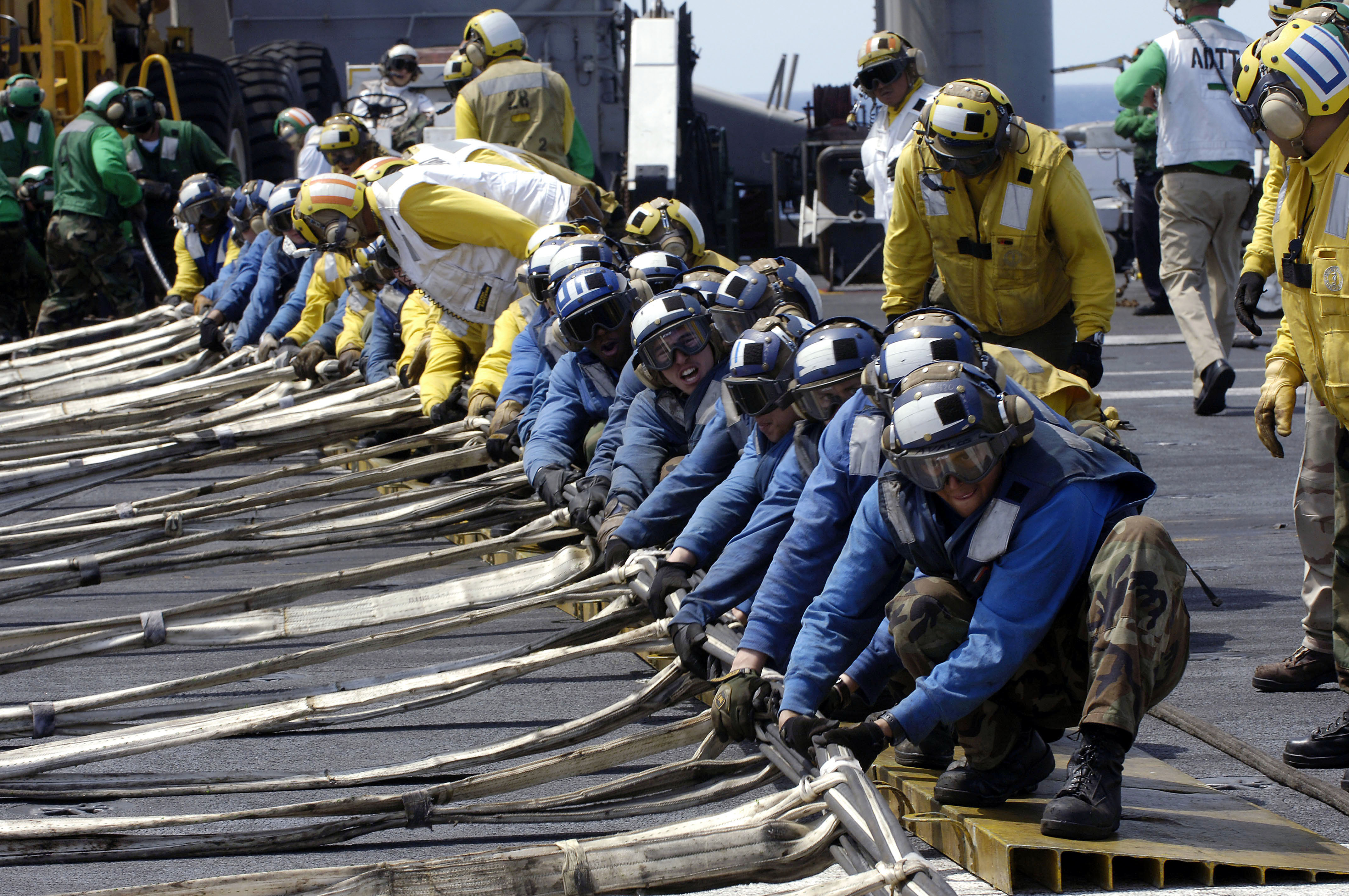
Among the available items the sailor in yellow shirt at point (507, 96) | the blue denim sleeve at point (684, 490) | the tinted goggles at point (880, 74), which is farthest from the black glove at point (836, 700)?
the sailor in yellow shirt at point (507, 96)

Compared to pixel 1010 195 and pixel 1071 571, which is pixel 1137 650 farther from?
pixel 1010 195

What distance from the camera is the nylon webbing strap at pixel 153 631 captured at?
4.64m

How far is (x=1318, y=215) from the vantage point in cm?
367

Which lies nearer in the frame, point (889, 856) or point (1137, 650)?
point (889, 856)

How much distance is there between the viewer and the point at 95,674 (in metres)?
5.08

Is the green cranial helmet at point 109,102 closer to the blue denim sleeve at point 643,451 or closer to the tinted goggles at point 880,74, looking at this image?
the tinted goggles at point 880,74

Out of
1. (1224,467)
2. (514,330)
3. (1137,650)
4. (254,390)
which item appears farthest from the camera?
(254,390)

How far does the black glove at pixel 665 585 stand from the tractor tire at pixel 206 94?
471 inches

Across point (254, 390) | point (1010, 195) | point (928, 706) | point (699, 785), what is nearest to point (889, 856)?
point (928, 706)

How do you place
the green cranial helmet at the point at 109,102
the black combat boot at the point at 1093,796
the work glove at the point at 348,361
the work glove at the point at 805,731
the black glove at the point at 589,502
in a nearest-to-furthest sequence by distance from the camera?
the black combat boot at the point at 1093,796 → the work glove at the point at 805,731 → the black glove at the point at 589,502 → the work glove at the point at 348,361 → the green cranial helmet at the point at 109,102

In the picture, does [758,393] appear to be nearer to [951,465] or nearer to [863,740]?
[951,465]

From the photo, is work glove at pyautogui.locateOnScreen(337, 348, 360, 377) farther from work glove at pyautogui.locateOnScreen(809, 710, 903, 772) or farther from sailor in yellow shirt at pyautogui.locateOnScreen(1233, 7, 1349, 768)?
work glove at pyautogui.locateOnScreen(809, 710, 903, 772)

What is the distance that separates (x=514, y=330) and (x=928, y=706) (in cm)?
497

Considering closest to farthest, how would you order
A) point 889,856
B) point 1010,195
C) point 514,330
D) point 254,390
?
point 889,856 < point 1010,195 < point 514,330 < point 254,390
